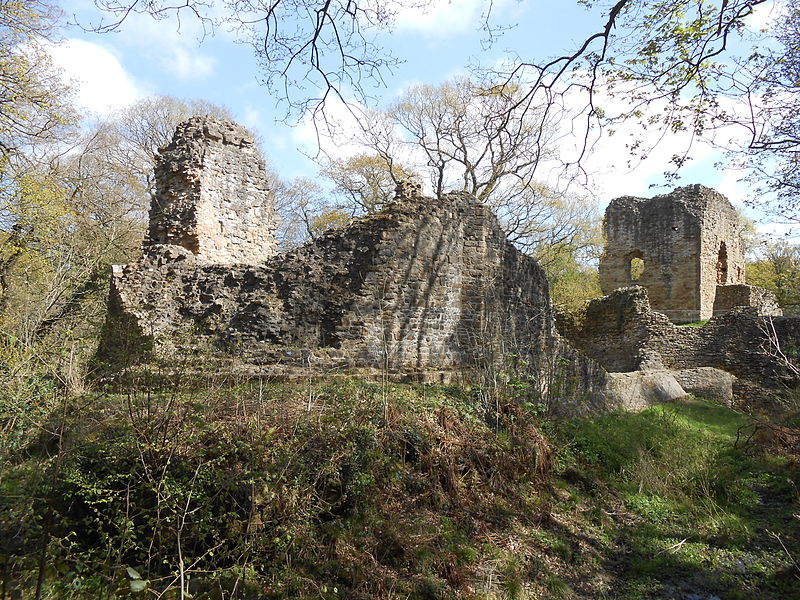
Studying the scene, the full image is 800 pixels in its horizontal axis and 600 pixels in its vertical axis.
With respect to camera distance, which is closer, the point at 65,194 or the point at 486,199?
the point at 65,194

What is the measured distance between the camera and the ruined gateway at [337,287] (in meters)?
8.87

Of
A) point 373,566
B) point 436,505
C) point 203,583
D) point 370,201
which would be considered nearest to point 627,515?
point 436,505

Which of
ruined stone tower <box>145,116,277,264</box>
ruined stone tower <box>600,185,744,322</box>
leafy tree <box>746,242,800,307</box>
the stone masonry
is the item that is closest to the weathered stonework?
ruined stone tower <box>600,185,744,322</box>

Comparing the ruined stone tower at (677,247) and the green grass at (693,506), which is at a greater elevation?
the ruined stone tower at (677,247)

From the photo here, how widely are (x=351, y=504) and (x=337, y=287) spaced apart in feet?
15.5

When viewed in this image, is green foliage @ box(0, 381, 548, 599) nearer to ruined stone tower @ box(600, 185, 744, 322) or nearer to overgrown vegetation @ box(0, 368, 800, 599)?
overgrown vegetation @ box(0, 368, 800, 599)

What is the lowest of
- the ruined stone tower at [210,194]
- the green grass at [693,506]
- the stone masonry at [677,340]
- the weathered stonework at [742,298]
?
the green grass at [693,506]

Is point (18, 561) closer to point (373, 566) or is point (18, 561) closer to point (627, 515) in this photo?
point (373, 566)

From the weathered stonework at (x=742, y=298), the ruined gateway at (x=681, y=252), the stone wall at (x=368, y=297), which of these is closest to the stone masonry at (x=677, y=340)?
the weathered stonework at (x=742, y=298)

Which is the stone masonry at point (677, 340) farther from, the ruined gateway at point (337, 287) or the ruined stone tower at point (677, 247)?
the ruined stone tower at point (677, 247)

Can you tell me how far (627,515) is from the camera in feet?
23.1

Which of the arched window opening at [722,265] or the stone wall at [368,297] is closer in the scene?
the stone wall at [368,297]

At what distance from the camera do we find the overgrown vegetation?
4.34 m

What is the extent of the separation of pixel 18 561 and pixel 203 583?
146 centimetres
